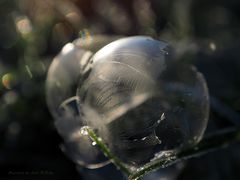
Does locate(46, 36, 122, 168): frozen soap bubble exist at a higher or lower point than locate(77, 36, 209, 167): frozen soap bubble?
lower

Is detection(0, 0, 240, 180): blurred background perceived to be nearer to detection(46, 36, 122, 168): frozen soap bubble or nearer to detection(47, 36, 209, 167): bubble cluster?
detection(46, 36, 122, 168): frozen soap bubble

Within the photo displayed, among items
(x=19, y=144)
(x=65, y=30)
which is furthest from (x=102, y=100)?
(x=65, y=30)

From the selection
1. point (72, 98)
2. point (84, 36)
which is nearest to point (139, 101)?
point (72, 98)

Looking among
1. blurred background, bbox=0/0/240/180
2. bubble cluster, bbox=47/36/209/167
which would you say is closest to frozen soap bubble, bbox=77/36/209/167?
bubble cluster, bbox=47/36/209/167

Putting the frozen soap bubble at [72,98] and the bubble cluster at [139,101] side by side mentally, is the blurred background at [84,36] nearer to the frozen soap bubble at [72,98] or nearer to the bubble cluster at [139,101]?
the frozen soap bubble at [72,98]

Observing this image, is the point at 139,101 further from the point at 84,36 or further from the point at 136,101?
the point at 84,36

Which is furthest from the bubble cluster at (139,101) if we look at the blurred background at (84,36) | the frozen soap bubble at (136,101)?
the blurred background at (84,36)

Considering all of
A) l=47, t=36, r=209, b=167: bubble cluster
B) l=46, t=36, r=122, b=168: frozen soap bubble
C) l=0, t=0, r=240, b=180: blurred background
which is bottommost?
l=0, t=0, r=240, b=180: blurred background

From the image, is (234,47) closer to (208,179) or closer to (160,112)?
(208,179)
